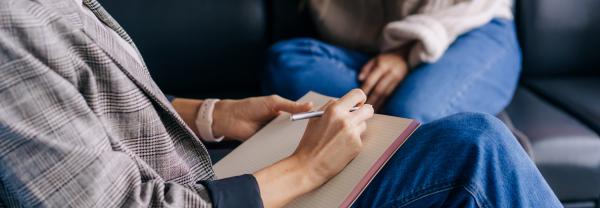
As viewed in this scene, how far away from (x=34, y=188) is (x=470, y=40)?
39.5 inches

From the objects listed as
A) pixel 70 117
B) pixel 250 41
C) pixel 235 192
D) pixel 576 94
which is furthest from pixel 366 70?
pixel 70 117

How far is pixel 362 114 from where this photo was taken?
29.2 inches

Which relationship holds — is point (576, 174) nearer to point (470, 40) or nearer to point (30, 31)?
point (470, 40)

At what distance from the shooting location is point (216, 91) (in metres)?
1.54

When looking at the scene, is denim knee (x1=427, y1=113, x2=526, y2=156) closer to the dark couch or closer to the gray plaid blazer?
the gray plaid blazer

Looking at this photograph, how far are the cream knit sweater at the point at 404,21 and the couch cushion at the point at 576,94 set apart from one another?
205 millimetres

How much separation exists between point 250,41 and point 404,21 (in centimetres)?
46

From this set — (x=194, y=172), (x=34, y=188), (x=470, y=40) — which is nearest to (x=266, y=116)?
(x=194, y=172)

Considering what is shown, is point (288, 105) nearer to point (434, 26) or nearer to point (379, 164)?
point (379, 164)

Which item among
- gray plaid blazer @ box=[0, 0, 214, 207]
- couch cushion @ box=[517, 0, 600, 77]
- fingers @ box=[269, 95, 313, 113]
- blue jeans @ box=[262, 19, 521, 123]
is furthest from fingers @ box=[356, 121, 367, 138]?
couch cushion @ box=[517, 0, 600, 77]

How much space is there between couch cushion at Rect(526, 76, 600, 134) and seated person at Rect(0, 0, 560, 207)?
1.99ft

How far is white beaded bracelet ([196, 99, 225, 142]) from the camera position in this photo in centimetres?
92

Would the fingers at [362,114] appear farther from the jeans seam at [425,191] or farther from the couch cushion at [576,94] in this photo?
the couch cushion at [576,94]

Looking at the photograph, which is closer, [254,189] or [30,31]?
[30,31]
